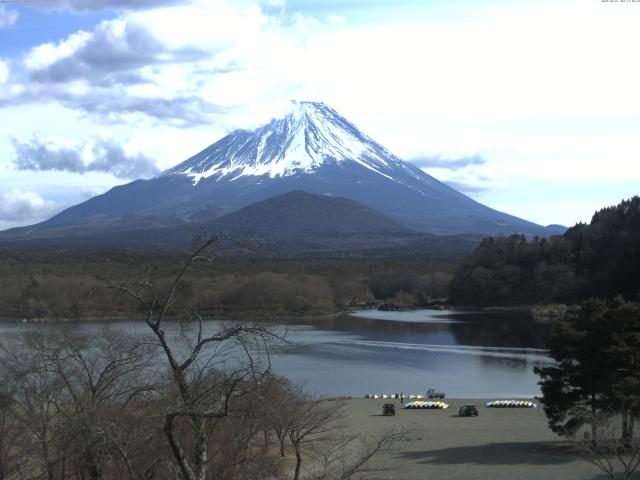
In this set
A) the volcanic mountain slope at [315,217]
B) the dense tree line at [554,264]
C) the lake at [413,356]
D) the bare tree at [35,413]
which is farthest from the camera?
the volcanic mountain slope at [315,217]

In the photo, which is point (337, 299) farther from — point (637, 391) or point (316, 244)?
point (316, 244)

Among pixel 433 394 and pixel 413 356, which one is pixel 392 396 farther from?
pixel 413 356

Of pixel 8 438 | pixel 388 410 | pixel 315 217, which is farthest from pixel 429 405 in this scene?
pixel 315 217

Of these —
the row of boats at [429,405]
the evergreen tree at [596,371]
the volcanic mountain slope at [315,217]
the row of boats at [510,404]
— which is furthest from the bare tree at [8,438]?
the volcanic mountain slope at [315,217]

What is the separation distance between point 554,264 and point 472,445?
4865 cm

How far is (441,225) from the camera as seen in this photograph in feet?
568

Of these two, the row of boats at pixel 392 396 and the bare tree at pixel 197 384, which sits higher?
the bare tree at pixel 197 384

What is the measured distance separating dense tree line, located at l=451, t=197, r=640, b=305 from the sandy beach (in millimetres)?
33511

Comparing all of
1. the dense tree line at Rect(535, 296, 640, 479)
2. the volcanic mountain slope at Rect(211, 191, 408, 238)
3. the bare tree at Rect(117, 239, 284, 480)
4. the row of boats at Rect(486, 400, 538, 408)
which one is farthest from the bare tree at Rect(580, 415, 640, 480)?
the volcanic mountain slope at Rect(211, 191, 408, 238)

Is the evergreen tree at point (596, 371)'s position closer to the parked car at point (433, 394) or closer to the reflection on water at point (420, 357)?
the reflection on water at point (420, 357)

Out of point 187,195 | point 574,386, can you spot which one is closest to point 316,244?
point 187,195

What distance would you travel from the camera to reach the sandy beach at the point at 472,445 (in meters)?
15.2

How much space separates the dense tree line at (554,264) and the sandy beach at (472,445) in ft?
110

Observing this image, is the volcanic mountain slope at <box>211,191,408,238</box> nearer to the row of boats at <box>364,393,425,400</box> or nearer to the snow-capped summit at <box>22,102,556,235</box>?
the snow-capped summit at <box>22,102,556,235</box>
